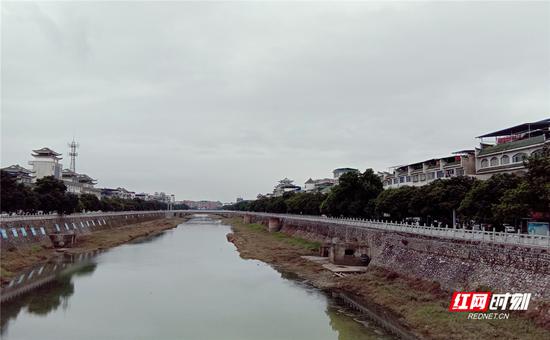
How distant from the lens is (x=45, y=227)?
61.2 meters

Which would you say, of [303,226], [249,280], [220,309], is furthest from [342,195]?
[220,309]

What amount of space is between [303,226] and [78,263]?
133 feet

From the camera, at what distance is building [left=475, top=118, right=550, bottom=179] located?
48.9 meters

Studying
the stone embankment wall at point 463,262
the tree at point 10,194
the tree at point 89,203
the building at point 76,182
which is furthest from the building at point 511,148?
the building at point 76,182

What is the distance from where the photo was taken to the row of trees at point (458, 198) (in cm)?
2766

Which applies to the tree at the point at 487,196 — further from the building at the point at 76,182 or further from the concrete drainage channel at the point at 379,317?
the building at the point at 76,182

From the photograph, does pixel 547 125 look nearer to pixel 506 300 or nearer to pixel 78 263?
pixel 506 300

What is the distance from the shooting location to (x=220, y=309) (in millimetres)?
29891

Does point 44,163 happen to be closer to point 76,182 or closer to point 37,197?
point 76,182

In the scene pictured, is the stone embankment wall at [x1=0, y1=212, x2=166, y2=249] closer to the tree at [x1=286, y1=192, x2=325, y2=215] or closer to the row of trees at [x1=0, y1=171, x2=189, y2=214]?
the row of trees at [x1=0, y1=171, x2=189, y2=214]

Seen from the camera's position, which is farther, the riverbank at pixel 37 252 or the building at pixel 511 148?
the building at pixel 511 148

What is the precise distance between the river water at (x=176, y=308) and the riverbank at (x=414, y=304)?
7.38ft

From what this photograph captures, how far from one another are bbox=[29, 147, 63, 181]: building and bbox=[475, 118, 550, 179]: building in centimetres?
10199

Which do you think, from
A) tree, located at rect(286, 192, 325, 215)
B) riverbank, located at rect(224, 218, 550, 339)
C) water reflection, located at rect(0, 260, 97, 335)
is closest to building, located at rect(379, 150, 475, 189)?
tree, located at rect(286, 192, 325, 215)
